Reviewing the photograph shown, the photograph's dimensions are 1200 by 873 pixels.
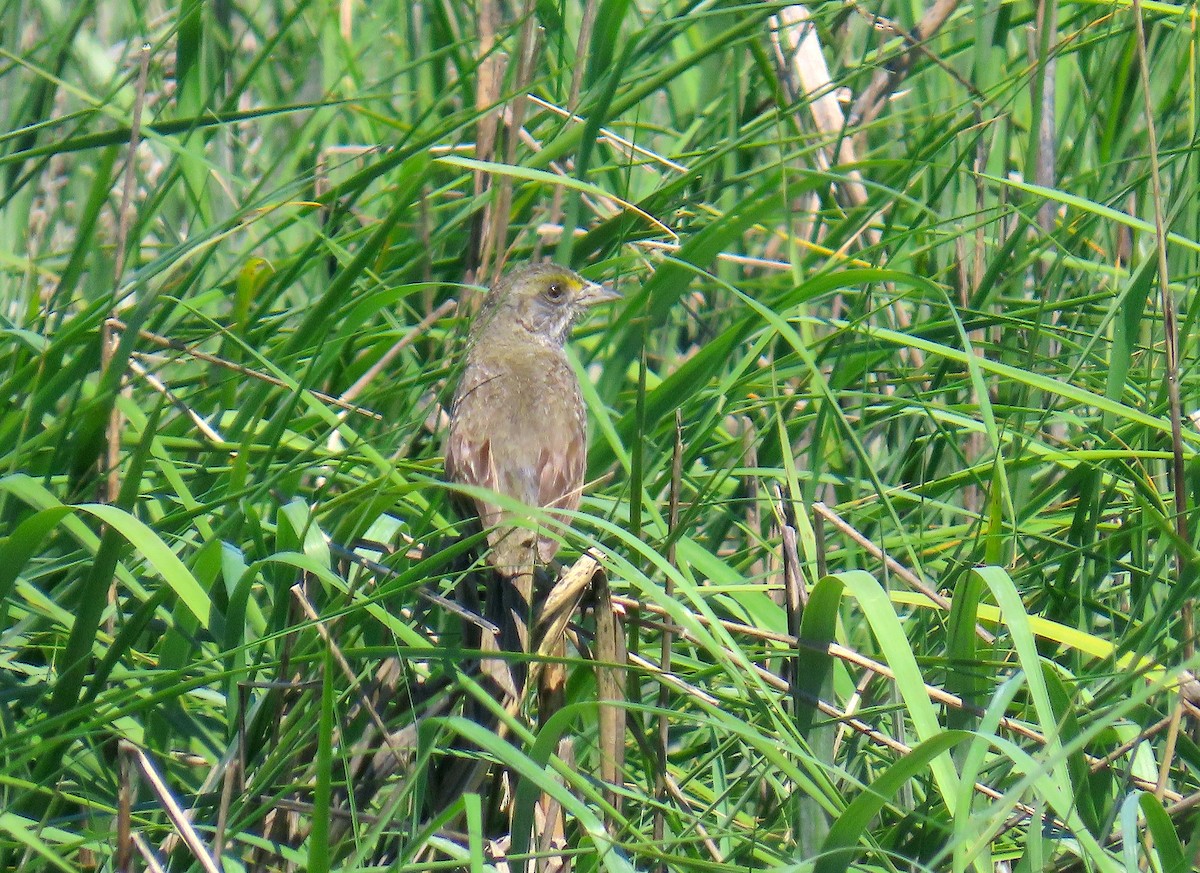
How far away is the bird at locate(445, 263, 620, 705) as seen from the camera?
8.82 feet

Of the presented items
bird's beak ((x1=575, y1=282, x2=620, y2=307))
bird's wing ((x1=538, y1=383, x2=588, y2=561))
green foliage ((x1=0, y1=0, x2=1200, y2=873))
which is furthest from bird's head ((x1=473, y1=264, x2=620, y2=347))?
bird's wing ((x1=538, y1=383, x2=588, y2=561))

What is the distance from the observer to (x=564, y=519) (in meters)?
3.20

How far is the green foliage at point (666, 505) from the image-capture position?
2174mm

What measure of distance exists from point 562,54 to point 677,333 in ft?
4.80

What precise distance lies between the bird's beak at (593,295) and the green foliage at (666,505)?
0.19 metres

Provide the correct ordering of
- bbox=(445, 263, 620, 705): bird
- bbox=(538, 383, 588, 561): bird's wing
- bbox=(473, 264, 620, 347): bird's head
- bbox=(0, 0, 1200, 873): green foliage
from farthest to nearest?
bbox=(473, 264, 620, 347): bird's head, bbox=(538, 383, 588, 561): bird's wing, bbox=(445, 263, 620, 705): bird, bbox=(0, 0, 1200, 873): green foliage

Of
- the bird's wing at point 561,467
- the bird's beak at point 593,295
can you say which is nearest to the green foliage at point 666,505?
the bird's wing at point 561,467

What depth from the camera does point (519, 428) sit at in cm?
363

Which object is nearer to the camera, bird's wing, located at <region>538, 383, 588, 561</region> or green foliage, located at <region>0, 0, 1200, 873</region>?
green foliage, located at <region>0, 0, 1200, 873</region>

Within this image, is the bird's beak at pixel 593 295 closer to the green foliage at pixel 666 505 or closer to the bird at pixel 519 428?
the bird at pixel 519 428

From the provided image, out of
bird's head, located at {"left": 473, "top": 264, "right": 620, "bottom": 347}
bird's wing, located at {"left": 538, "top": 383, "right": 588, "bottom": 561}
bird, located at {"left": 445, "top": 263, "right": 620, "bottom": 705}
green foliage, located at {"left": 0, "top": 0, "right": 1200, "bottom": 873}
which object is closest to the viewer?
green foliage, located at {"left": 0, "top": 0, "right": 1200, "bottom": 873}

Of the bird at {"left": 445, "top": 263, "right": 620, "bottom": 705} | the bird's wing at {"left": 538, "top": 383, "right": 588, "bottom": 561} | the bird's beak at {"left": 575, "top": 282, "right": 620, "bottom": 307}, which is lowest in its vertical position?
the bird's wing at {"left": 538, "top": 383, "right": 588, "bottom": 561}

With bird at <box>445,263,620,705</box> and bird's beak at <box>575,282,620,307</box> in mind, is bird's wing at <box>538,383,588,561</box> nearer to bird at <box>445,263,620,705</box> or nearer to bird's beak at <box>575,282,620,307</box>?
bird at <box>445,263,620,705</box>

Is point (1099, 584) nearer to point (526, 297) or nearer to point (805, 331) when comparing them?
point (805, 331)
